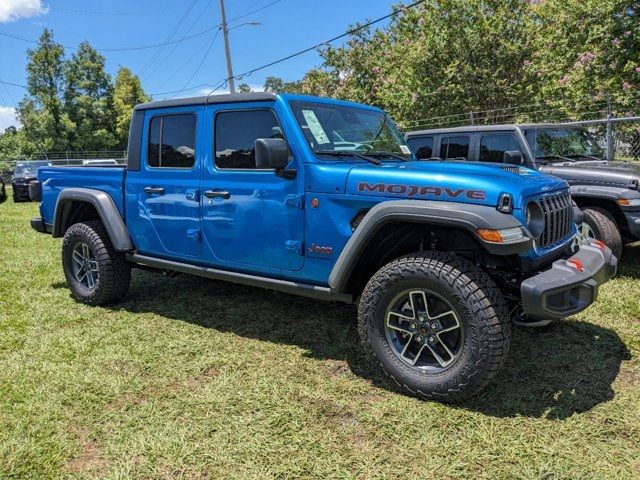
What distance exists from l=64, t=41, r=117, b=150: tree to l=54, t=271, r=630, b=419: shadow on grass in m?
40.7

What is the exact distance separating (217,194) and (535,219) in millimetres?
2251

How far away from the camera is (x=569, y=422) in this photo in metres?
2.70

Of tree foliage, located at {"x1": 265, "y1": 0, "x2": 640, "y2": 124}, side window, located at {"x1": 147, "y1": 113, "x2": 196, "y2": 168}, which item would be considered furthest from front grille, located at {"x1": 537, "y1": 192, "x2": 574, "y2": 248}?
tree foliage, located at {"x1": 265, "y1": 0, "x2": 640, "y2": 124}

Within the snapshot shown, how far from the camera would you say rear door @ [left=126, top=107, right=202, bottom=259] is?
13.3ft

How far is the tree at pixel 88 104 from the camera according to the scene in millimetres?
41531

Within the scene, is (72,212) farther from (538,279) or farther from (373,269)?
(538,279)

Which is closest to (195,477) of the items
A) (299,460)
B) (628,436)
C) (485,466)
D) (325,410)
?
(299,460)

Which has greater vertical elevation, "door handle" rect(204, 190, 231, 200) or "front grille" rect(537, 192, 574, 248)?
"door handle" rect(204, 190, 231, 200)

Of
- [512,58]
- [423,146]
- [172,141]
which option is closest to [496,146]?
[423,146]

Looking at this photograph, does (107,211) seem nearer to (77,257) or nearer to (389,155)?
(77,257)

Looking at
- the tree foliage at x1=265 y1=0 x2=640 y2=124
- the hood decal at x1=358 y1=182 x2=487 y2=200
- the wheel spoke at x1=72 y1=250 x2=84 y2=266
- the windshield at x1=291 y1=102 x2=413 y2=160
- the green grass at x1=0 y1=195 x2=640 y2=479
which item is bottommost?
the green grass at x1=0 y1=195 x2=640 y2=479

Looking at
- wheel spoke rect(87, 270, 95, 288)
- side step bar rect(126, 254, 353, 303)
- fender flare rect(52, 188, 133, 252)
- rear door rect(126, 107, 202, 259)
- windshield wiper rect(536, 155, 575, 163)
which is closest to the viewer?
side step bar rect(126, 254, 353, 303)

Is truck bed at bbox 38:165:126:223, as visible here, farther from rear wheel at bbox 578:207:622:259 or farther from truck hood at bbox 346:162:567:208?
rear wheel at bbox 578:207:622:259

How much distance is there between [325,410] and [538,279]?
4.61 ft
